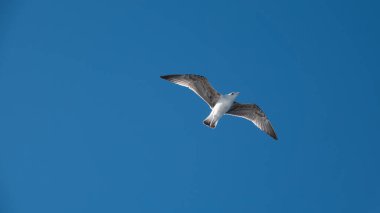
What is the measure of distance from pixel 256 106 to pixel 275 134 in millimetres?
1647

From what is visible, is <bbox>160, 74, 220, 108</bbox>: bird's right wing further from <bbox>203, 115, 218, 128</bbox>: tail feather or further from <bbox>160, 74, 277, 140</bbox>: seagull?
<bbox>203, 115, 218, 128</bbox>: tail feather

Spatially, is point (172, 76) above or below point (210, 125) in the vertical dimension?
above

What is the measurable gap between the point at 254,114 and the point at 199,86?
2.81 m

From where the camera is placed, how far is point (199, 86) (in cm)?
2344

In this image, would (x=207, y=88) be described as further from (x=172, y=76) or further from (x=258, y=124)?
(x=258, y=124)

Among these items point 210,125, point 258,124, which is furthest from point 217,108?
point 258,124

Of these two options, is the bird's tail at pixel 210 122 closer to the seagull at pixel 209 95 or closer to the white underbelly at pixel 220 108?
the seagull at pixel 209 95

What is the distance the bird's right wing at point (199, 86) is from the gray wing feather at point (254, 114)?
0.97 m

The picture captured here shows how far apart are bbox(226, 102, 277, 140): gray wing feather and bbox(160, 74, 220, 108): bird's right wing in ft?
3.19

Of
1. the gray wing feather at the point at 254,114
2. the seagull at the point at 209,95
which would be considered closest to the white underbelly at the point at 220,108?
the seagull at the point at 209,95

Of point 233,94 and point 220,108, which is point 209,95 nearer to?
point 220,108

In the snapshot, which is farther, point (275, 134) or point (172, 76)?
point (275, 134)

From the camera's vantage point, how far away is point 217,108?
918 inches

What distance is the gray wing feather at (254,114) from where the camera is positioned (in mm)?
24328
